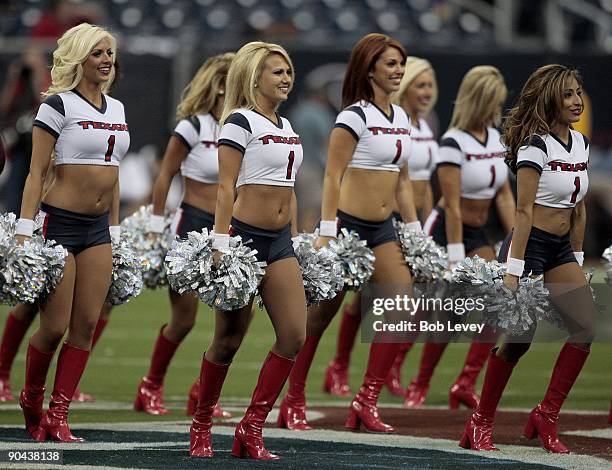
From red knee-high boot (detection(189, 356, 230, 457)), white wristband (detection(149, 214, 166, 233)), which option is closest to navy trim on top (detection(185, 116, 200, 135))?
white wristband (detection(149, 214, 166, 233))

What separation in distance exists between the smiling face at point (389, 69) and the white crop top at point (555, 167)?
1.12 meters

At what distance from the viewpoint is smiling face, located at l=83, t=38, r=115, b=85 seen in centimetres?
600

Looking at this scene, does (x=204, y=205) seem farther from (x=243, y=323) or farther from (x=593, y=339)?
(x=593, y=339)

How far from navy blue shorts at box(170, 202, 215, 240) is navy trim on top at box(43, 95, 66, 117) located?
1.40m

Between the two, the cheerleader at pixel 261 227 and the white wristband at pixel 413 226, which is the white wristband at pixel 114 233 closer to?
the cheerleader at pixel 261 227

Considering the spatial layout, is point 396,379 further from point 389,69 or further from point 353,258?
point 389,69

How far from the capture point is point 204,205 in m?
7.21

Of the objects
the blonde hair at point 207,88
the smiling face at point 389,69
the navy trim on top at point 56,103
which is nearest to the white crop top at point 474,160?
the smiling face at point 389,69

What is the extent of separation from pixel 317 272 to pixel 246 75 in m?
0.92

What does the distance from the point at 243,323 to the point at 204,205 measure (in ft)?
5.23

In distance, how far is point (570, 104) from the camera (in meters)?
5.89

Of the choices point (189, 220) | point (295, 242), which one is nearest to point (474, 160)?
point (189, 220)

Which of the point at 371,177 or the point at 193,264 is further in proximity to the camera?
the point at 371,177

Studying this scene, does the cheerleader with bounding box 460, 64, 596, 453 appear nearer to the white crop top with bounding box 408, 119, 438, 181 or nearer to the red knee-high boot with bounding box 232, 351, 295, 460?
the red knee-high boot with bounding box 232, 351, 295, 460
